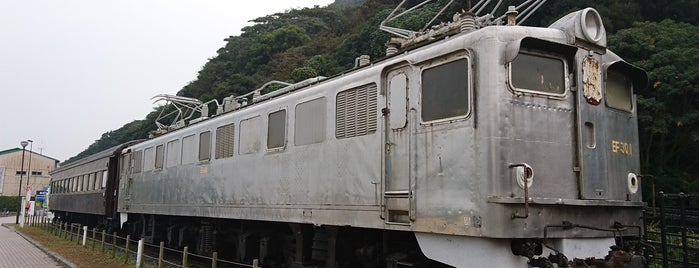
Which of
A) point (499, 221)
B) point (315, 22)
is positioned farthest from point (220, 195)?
point (315, 22)

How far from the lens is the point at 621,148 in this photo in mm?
6500

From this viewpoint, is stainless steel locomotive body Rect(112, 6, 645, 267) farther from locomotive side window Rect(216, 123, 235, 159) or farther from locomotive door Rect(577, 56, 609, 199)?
locomotive side window Rect(216, 123, 235, 159)

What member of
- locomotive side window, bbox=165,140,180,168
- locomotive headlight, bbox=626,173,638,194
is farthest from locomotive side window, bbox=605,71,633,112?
locomotive side window, bbox=165,140,180,168

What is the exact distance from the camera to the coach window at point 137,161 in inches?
643

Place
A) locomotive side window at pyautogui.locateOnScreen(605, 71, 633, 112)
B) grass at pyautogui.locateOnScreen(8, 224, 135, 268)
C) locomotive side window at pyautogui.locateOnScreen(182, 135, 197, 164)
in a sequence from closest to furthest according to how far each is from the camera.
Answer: locomotive side window at pyautogui.locateOnScreen(605, 71, 633, 112), locomotive side window at pyautogui.locateOnScreen(182, 135, 197, 164), grass at pyautogui.locateOnScreen(8, 224, 135, 268)

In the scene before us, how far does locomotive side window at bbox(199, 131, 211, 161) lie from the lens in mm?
11680

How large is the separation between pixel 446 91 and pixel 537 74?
99 cm

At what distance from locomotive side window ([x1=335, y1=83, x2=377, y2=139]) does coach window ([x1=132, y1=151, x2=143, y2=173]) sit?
1046 cm

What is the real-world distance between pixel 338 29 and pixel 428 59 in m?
52.6

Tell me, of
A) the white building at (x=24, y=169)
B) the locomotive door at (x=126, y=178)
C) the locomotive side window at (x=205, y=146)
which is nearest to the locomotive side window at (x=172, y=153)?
the locomotive side window at (x=205, y=146)

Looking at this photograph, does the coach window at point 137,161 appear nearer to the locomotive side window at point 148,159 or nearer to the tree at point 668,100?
the locomotive side window at point 148,159

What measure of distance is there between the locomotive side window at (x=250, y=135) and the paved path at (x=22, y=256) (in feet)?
21.5

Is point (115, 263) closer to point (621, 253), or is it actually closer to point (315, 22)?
point (621, 253)

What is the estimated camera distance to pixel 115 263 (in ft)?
42.8
